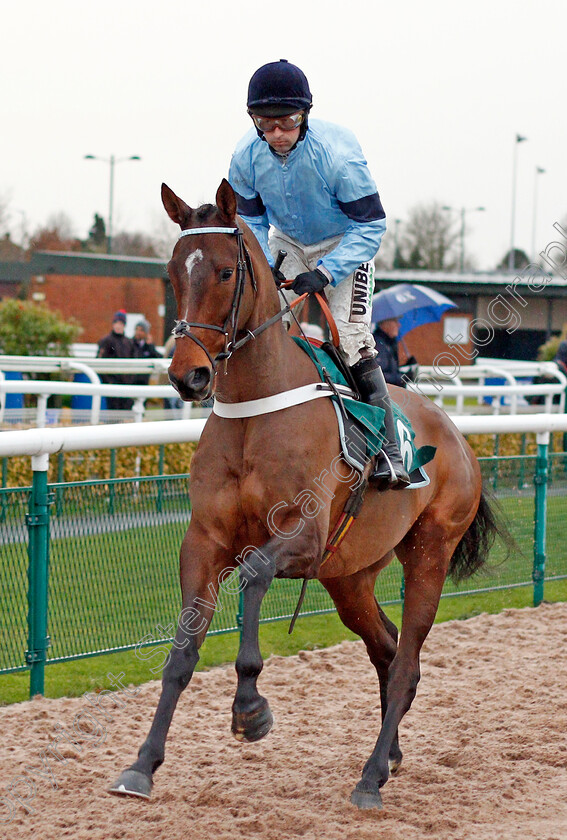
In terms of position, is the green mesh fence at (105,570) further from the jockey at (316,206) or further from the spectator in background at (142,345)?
the spectator in background at (142,345)

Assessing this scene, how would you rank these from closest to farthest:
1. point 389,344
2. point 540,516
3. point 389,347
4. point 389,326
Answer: point 540,516
point 389,347
point 389,344
point 389,326

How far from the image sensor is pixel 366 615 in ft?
14.4

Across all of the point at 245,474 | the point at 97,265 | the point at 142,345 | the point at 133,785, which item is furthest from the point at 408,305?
the point at 97,265

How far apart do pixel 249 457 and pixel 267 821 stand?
123 cm

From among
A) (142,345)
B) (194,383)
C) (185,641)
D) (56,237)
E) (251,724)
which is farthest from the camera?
(56,237)

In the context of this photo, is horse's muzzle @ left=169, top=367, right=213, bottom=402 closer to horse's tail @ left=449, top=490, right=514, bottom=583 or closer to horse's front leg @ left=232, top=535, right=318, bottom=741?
horse's front leg @ left=232, top=535, right=318, bottom=741

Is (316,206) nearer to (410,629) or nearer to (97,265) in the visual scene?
(410,629)

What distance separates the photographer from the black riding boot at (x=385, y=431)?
12.7 ft

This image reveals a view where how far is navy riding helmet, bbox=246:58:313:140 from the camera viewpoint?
3.51 m

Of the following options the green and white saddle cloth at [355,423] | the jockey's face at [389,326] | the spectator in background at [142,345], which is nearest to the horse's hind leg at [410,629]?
the green and white saddle cloth at [355,423]

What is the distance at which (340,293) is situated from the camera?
4008mm

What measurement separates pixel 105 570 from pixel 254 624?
1.99 meters

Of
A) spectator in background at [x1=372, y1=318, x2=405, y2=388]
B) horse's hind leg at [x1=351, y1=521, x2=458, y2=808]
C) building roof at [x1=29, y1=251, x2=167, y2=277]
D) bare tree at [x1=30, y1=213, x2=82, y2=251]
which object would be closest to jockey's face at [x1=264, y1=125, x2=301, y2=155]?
horse's hind leg at [x1=351, y1=521, x2=458, y2=808]

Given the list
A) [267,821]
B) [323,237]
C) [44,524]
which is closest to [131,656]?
[44,524]
